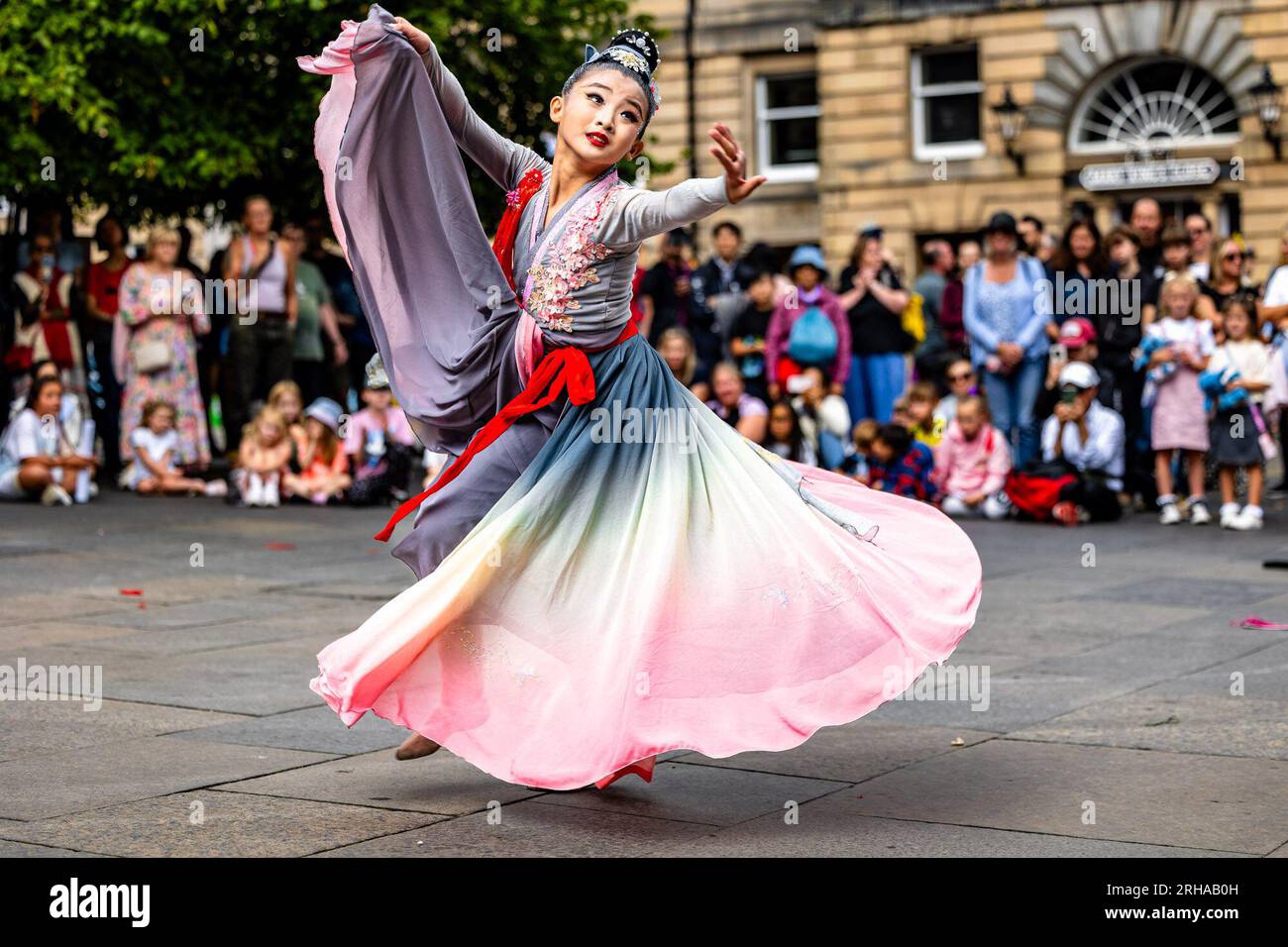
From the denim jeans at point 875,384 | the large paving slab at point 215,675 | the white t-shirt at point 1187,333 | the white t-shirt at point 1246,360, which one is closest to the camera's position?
the large paving slab at point 215,675

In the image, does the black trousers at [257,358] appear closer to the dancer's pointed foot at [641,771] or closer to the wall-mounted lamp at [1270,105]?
the dancer's pointed foot at [641,771]

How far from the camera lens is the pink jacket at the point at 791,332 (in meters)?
14.0

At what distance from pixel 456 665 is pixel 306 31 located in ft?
38.7

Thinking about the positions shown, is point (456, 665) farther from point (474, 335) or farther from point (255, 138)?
point (255, 138)

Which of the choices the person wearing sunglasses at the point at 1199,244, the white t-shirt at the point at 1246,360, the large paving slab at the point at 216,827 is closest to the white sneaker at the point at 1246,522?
the white t-shirt at the point at 1246,360

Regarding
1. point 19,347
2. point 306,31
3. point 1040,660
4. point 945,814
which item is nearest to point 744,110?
point 306,31

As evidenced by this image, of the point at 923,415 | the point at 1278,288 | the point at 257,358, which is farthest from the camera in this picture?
the point at 257,358

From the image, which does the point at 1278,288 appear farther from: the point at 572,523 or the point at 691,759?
the point at 572,523

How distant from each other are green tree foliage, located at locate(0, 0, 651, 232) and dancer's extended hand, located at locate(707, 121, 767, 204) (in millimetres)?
10479

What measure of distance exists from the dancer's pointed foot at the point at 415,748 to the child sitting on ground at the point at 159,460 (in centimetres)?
883

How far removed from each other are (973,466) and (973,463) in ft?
0.07

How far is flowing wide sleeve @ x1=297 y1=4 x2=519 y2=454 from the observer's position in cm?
537

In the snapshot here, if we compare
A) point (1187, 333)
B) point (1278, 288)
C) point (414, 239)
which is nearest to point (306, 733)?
point (414, 239)

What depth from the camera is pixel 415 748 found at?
5469mm
